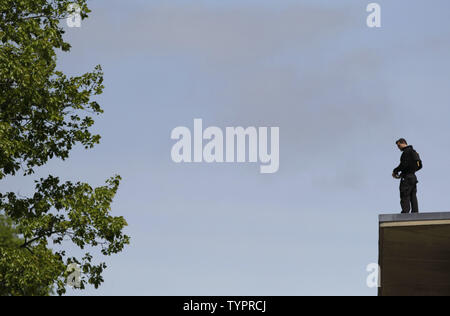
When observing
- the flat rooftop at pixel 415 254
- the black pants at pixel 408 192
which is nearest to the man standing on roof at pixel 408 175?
the black pants at pixel 408 192

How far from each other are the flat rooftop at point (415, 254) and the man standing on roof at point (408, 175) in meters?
→ 0.75

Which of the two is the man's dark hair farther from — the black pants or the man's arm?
the black pants

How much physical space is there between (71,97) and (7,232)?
28.6 m

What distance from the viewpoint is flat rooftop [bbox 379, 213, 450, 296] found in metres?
19.3

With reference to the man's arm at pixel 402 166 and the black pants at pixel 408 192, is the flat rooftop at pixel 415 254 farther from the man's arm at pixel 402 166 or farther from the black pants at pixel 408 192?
the man's arm at pixel 402 166

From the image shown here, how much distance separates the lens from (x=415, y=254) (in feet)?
72.1

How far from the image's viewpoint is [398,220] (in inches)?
764

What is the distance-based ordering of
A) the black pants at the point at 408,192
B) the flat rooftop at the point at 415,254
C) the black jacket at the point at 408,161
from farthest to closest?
1. the black pants at the point at 408,192
2. the black jacket at the point at 408,161
3. the flat rooftop at the point at 415,254

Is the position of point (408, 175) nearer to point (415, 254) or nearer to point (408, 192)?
point (408, 192)

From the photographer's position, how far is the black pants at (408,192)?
20.1 m

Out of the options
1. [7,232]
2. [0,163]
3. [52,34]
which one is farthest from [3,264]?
[7,232]

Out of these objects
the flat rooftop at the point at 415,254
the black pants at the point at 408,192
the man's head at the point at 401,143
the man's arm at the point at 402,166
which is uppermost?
the man's head at the point at 401,143

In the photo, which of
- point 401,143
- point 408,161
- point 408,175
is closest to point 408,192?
point 408,175
